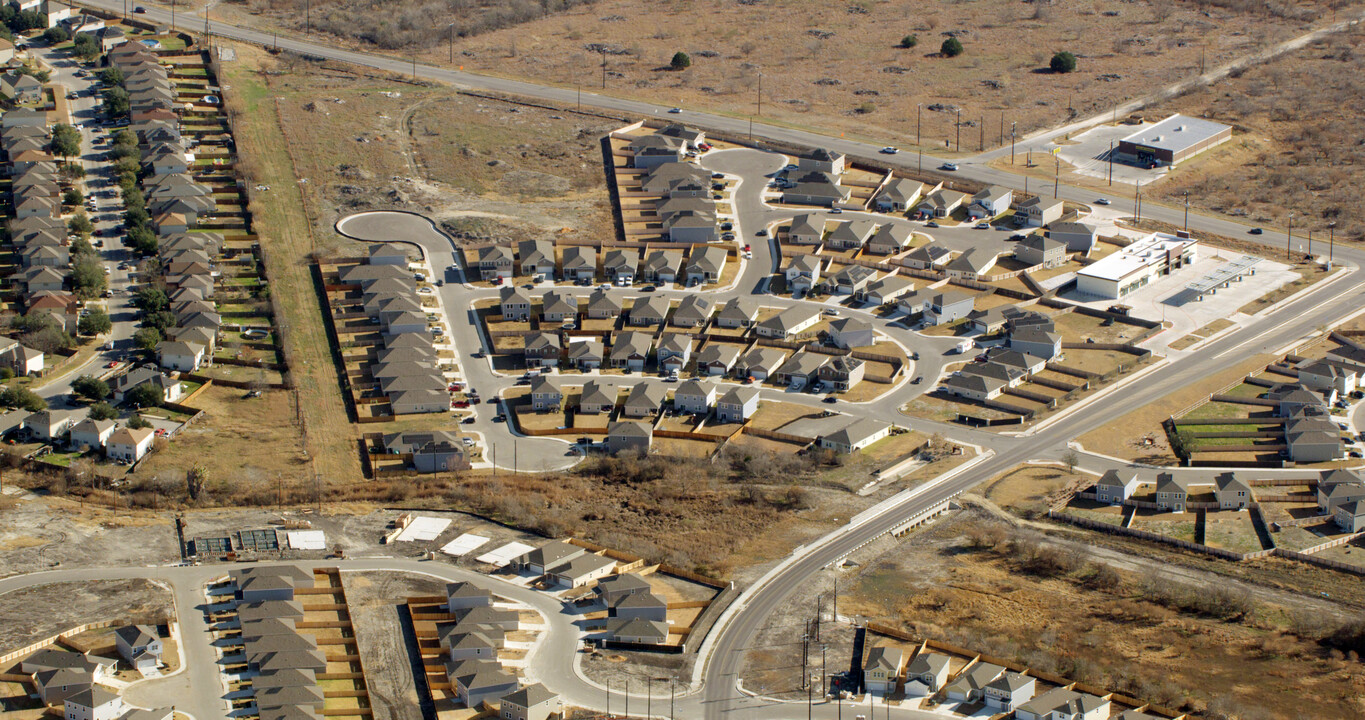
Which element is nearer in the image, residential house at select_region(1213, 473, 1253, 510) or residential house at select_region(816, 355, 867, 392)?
residential house at select_region(1213, 473, 1253, 510)

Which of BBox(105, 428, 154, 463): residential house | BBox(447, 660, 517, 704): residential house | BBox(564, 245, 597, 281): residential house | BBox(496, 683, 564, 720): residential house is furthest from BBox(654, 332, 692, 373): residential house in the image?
BBox(496, 683, 564, 720): residential house

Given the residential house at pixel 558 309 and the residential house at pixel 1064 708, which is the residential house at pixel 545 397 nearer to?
the residential house at pixel 558 309

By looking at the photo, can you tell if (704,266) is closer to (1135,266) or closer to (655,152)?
(655,152)

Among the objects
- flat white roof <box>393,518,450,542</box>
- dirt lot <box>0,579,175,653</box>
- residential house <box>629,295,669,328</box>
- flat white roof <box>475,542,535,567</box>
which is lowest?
flat white roof <box>475,542,535,567</box>

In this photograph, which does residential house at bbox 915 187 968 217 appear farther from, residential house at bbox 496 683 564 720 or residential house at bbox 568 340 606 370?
residential house at bbox 496 683 564 720

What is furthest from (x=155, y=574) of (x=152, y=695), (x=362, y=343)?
(x=362, y=343)

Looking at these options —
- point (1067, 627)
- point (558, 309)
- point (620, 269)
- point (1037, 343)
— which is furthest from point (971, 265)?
point (1067, 627)
